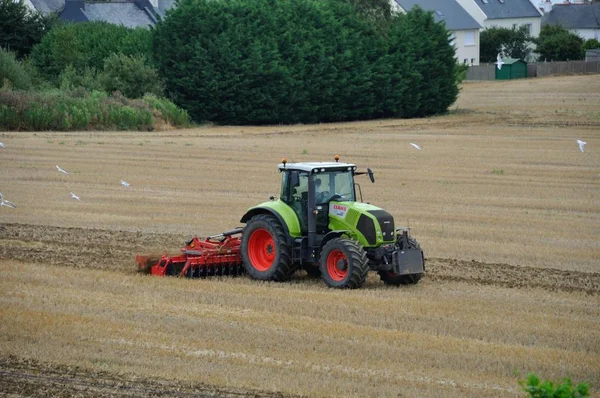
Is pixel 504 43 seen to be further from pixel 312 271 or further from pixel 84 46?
pixel 312 271

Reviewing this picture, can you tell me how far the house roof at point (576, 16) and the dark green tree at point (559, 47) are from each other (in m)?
19.5

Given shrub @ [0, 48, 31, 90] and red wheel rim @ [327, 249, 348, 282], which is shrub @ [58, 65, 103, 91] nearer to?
shrub @ [0, 48, 31, 90]

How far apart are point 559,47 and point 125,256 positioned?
86.5 metres

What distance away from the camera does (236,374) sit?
35.6 feet

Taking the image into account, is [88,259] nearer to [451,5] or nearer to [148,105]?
[148,105]

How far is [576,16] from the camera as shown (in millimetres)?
120500

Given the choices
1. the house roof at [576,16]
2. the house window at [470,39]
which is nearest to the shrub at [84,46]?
the house window at [470,39]

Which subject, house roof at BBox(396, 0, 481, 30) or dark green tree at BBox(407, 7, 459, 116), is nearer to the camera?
dark green tree at BBox(407, 7, 459, 116)

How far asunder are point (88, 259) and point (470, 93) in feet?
200

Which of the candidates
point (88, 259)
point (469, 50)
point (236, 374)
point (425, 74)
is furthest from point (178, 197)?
point (469, 50)

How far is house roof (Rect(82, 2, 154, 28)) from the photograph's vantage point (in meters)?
81.5

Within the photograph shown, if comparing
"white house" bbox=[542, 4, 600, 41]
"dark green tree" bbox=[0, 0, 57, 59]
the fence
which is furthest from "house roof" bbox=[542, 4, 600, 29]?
"dark green tree" bbox=[0, 0, 57, 59]

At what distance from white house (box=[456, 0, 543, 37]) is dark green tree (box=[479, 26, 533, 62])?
4.53m

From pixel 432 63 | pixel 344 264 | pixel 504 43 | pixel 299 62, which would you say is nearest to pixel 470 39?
pixel 504 43
